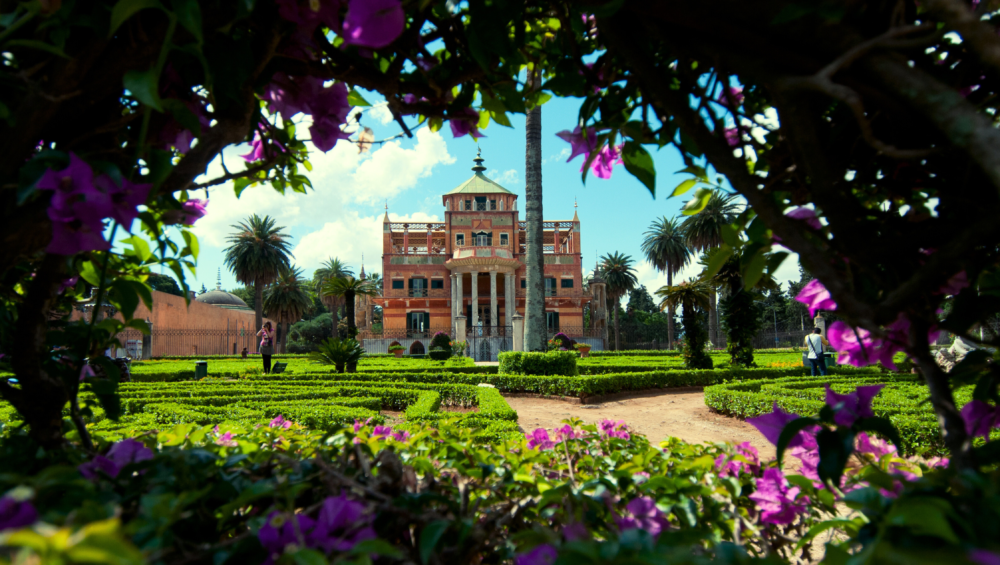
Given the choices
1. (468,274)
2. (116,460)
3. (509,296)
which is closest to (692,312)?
(116,460)

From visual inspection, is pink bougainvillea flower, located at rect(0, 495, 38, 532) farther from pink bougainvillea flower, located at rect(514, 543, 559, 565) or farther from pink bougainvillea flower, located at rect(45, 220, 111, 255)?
pink bougainvillea flower, located at rect(514, 543, 559, 565)

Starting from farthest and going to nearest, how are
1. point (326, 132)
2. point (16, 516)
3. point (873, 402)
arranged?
point (873, 402), point (326, 132), point (16, 516)

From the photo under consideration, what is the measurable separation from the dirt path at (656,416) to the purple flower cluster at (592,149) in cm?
508

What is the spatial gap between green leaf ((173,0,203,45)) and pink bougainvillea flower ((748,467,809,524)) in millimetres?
1350

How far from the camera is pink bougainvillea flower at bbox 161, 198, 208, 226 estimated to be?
1.14 meters

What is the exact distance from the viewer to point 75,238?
2.96 ft

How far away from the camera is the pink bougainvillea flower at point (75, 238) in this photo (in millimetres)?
878

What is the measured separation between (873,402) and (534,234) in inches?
314

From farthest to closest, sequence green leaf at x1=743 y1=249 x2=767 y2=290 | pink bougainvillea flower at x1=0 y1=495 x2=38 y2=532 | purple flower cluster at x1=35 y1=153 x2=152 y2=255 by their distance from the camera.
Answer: green leaf at x1=743 y1=249 x2=767 y2=290 < purple flower cluster at x1=35 y1=153 x2=152 y2=255 < pink bougainvillea flower at x1=0 y1=495 x2=38 y2=532

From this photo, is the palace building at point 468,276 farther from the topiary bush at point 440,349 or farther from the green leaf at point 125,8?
the green leaf at point 125,8

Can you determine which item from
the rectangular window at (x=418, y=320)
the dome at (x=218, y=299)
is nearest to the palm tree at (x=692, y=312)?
the rectangular window at (x=418, y=320)

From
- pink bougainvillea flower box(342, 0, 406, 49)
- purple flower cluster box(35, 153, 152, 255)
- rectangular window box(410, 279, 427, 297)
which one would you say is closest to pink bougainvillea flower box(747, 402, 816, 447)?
pink bougainvillea flower box(342, 0, 406, 49)

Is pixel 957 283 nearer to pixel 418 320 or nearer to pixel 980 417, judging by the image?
pixel 980 417

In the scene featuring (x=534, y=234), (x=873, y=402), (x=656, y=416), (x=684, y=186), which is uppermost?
(x=534, y=234)
